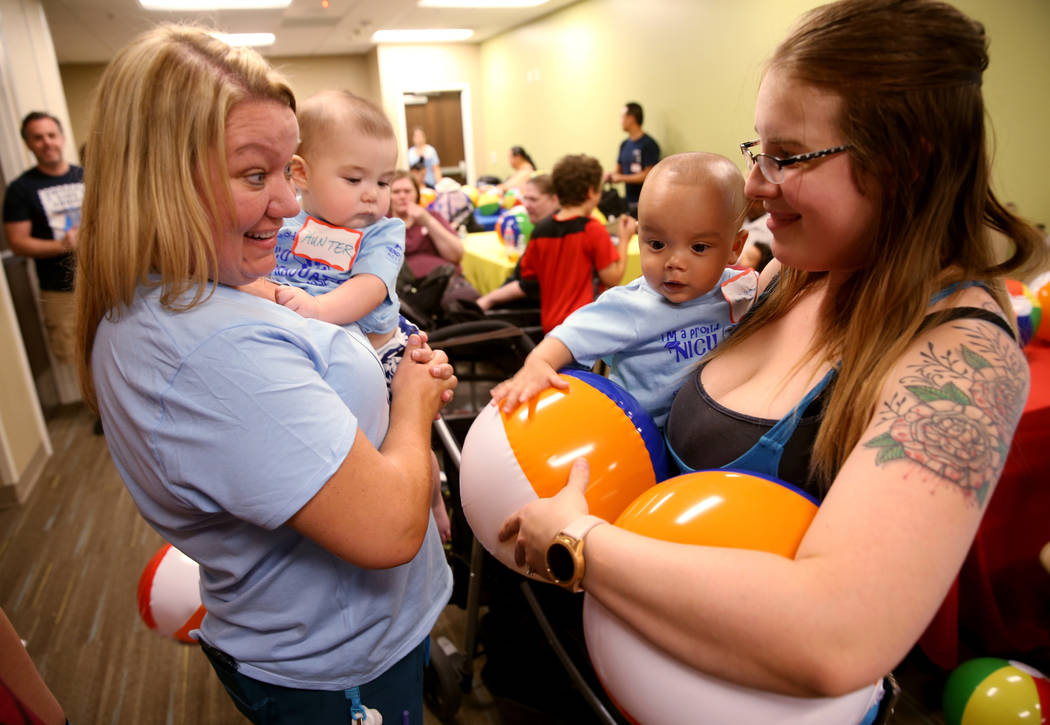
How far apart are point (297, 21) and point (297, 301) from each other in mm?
9729

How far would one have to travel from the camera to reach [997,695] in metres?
1.81

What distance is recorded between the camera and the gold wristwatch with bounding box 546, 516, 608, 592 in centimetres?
82

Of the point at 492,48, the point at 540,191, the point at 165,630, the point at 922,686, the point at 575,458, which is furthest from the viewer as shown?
the point at 492,48

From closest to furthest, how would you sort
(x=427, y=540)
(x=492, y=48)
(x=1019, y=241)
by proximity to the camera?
(x=1019, y=241) < (x=427, y=540) < (x=492, y=48)

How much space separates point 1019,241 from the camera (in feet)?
2.92

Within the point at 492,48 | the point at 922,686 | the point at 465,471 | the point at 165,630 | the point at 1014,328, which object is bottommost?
the point at 922,686

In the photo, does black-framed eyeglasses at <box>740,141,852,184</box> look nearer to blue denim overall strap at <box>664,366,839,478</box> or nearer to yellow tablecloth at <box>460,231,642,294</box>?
blue denim overall strap at <box>664,366,839,478</box>

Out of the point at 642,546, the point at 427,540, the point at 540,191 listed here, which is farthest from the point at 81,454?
the point at 642,546

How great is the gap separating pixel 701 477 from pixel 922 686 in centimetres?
186

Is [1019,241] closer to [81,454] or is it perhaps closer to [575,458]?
[575,458]

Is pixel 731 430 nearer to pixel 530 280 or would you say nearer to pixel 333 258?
pixel 333 258

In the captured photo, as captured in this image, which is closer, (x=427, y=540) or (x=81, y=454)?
(x=427, y=540)

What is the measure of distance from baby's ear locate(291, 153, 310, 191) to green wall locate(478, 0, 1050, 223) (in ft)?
3.21

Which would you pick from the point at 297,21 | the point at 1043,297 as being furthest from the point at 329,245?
the point at 297,21
